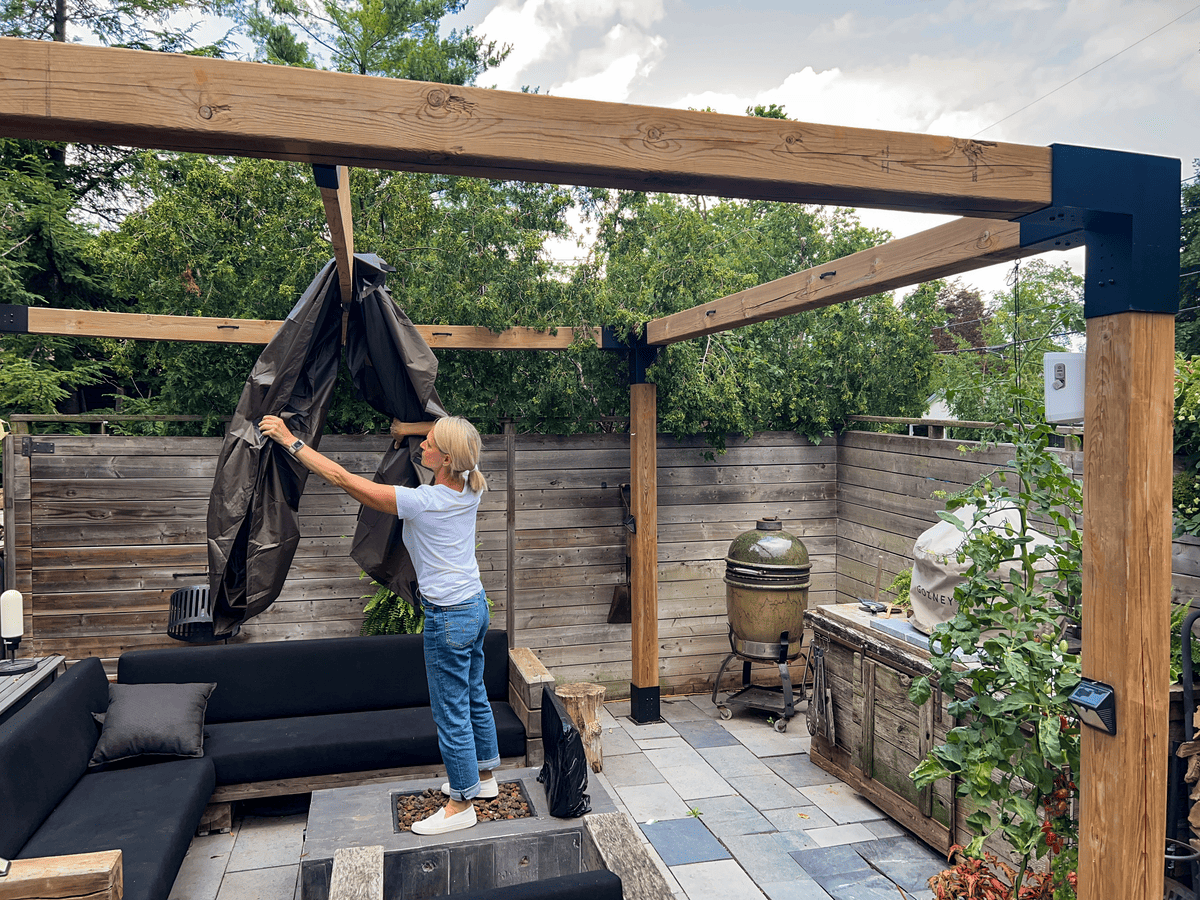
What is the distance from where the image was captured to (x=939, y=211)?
2.11 metres

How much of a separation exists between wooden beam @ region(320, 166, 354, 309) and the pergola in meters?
0.03

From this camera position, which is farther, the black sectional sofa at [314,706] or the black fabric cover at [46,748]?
the black sectional sofa at [314,706]

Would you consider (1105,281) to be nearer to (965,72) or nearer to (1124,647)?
(1124,647)

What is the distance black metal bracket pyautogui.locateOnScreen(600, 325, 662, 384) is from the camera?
5.11 m

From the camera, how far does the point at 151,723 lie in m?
3.77

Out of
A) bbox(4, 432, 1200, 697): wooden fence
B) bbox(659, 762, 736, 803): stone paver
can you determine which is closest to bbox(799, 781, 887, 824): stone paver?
bbox(659, 762, 736, 803): stone paver

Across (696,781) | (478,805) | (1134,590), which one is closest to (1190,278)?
(696,781)

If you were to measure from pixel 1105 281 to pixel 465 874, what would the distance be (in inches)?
111

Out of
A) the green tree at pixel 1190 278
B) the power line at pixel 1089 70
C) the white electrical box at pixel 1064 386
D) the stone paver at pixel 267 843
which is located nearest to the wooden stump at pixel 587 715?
the stone paver at pixel 267 843

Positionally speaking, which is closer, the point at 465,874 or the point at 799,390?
the point at 465,874

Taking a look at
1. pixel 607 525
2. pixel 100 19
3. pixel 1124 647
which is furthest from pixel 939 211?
pixel 100 19

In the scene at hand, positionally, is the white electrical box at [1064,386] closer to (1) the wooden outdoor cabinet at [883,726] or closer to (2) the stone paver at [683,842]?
(1) the wooden outdoor cabinet at [883,726]

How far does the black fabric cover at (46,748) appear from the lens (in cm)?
284

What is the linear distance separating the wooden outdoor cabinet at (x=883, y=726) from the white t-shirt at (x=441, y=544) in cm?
214
